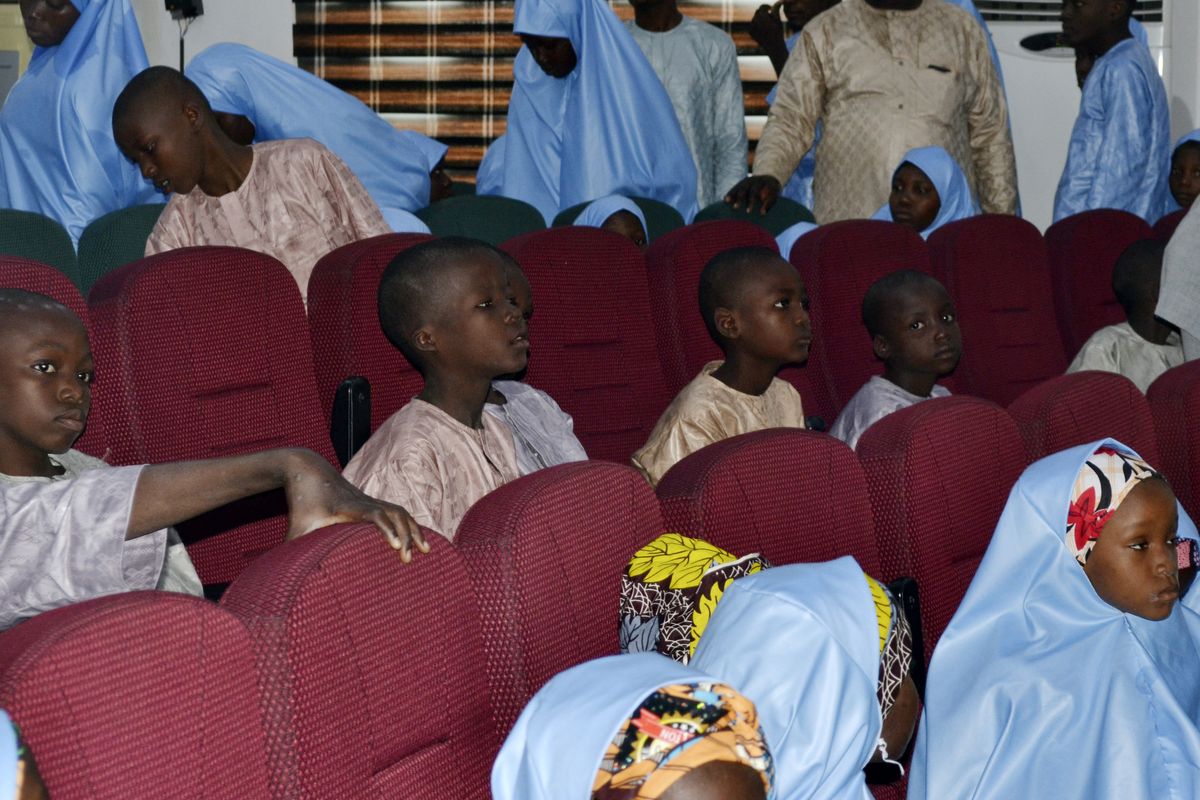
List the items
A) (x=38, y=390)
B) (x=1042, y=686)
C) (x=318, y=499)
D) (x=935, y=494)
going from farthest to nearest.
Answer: (x=935, y=494) → (x=1042, y=686) → (x=38, y=390) → (x=318, y=499)

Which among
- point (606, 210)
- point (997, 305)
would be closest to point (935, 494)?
point (997, 305)

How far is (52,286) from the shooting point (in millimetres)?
1854

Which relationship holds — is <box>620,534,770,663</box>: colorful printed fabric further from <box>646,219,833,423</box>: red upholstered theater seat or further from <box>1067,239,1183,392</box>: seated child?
<box>1067,239,1183,392</box>: seated child

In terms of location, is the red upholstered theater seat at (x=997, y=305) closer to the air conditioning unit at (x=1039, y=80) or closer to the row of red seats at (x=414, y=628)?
the row of red seats at (x=414, y=628)

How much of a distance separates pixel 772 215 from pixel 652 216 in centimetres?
35

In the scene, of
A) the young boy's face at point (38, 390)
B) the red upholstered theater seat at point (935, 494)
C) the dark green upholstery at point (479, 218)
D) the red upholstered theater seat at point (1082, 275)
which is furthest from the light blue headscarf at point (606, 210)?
the young boy's face at point (38, 390)

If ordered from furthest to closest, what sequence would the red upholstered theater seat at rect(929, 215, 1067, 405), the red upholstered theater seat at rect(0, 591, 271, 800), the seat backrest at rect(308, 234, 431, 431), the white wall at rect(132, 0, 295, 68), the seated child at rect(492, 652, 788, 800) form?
the white wall at rect(132, 0, 295, 68), the red upholstered theater seat at rect(929, 215, 1067, 405), the seat backrest at rect(308, 234, 431, 431), the seated child at rect(492, 652, 788, 800), the red upholstered theater seat at rect(0, 591, 271, 800)

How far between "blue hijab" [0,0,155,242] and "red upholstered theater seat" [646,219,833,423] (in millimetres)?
1888

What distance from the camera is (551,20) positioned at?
4.65 meters

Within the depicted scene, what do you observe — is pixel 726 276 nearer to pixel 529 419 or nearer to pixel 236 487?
pixel 529 419

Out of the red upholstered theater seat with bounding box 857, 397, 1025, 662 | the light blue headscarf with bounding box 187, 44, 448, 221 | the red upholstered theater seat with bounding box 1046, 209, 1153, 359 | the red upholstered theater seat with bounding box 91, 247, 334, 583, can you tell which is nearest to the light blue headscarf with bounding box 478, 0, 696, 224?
the light blue headscarf with bounding box 187, 44, 448, 221

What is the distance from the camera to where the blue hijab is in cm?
409

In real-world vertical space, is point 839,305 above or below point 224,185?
below

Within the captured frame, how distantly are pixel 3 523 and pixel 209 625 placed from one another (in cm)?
55
